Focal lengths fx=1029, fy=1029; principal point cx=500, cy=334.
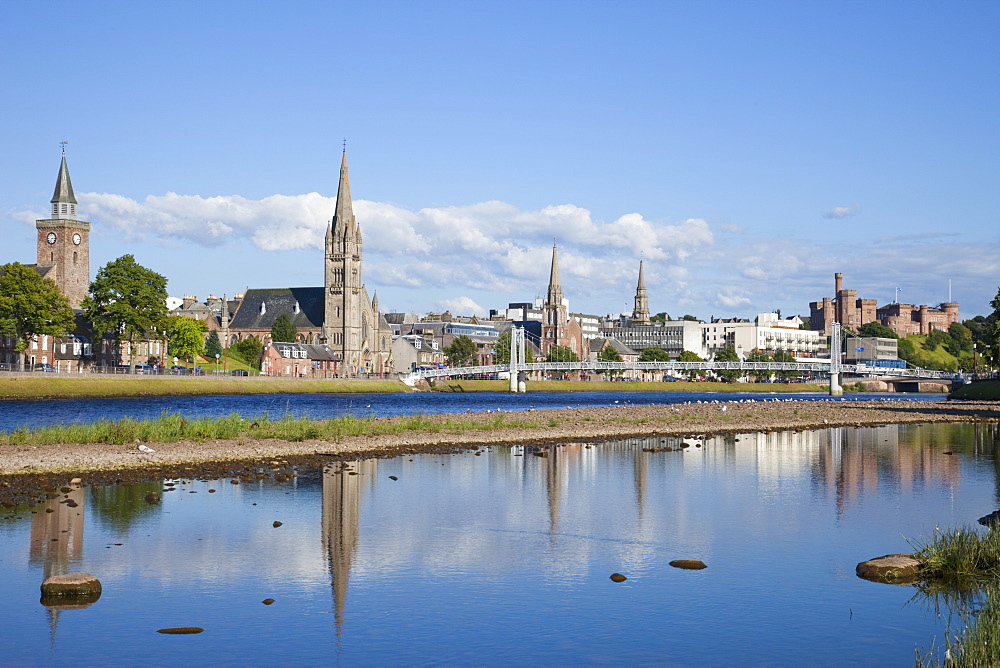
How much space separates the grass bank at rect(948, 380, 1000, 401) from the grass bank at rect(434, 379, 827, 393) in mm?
71186

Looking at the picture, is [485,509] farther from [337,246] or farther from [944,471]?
[337,246]

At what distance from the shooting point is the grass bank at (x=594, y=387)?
178500mm

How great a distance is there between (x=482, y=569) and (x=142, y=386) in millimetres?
94783

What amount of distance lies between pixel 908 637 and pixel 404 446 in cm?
3072

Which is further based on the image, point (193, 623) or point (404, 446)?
point (404, 446)

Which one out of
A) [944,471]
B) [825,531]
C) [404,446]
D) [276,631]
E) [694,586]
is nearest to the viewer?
[276,631]

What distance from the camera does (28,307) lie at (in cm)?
10519

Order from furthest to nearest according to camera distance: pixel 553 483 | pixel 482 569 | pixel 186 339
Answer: pixel 186 339
pixel 553 483
pixel 482 569

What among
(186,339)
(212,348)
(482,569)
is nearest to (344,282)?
(212,348)

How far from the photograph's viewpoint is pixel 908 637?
623 inches

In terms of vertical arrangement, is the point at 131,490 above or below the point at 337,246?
below

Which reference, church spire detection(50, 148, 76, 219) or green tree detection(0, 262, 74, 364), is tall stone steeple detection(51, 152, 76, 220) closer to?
church spire detection(50, 148, 76, 219)

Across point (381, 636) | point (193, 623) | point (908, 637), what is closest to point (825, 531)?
point (908, 637)

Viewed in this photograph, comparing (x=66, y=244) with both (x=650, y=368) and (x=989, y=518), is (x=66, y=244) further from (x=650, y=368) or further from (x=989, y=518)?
(x=989, y=518)
